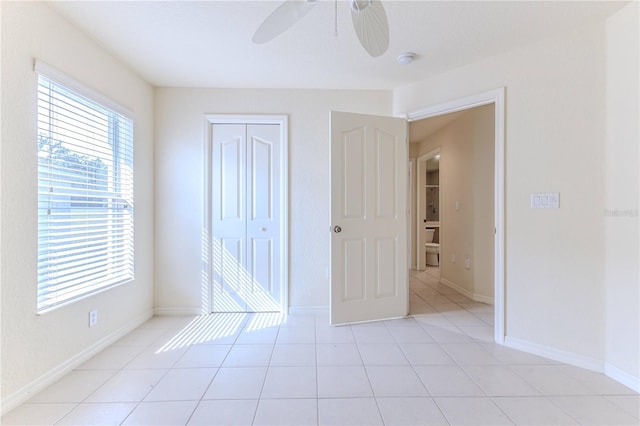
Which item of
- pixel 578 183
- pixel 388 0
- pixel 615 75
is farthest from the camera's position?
pixel 578 183

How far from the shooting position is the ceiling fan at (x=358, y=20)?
131cm

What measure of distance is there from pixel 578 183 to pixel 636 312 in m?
0.88

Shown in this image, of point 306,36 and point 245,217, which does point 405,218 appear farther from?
point 306,36

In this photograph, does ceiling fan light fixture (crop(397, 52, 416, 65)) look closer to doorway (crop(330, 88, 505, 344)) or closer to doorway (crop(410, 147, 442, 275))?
doorway (crop(330, 88, 505, 344))

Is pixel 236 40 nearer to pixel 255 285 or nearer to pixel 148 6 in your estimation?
pixel 148 6

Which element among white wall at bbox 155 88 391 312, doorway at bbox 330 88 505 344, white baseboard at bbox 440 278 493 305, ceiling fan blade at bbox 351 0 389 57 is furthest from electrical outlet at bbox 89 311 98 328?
white baseboard at bbox 440 278 493 305

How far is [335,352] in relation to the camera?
2.30 metres

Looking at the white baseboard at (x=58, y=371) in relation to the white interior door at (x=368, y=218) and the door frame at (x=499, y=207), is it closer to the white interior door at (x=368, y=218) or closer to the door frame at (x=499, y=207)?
the white interior door at (x=368, y=218)

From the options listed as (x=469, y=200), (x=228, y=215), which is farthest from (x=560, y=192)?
(x=228, y=215)

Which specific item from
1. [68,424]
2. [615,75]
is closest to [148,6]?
[68,424]

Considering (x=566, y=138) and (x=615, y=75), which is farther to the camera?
(x=566, y=138)

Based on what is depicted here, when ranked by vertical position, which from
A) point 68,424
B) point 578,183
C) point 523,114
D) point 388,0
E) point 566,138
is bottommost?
point 68,424

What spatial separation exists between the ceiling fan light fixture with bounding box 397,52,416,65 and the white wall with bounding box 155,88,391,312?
27.3 inches

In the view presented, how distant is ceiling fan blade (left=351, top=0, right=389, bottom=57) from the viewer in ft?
4.36
